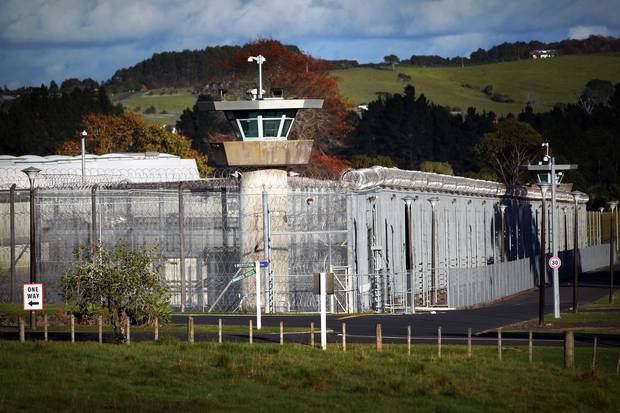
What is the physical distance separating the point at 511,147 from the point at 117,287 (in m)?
96.8

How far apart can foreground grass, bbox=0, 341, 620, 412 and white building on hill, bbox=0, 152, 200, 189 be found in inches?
1492

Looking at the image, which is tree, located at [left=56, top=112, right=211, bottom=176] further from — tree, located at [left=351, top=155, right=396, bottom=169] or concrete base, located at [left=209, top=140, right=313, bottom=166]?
concrete base, located at [left=209, top=140, right=313, bottom=166]

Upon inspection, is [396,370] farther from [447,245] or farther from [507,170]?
[507,170]

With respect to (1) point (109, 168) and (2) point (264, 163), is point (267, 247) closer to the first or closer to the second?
(2) point (264, 163)

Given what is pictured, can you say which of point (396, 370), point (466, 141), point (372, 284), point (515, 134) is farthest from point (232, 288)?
point (466, 141)

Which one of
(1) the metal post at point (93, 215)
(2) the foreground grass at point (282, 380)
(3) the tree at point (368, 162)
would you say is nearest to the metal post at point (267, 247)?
(1) the metal post at point (93, 215)

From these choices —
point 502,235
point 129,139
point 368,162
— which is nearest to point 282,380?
point 502,235

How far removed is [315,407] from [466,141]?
5836 inches

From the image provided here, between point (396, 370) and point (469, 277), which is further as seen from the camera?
point (469, 277)

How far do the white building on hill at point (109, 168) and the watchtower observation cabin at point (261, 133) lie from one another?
19208mm

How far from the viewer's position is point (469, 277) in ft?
177

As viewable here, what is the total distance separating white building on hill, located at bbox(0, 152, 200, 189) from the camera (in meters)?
65.6

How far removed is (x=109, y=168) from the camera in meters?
70.1

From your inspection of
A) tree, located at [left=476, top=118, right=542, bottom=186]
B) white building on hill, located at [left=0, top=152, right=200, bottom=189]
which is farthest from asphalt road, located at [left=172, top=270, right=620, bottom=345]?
tree, located at [left=476, top=118, right=542, bottom=186]
